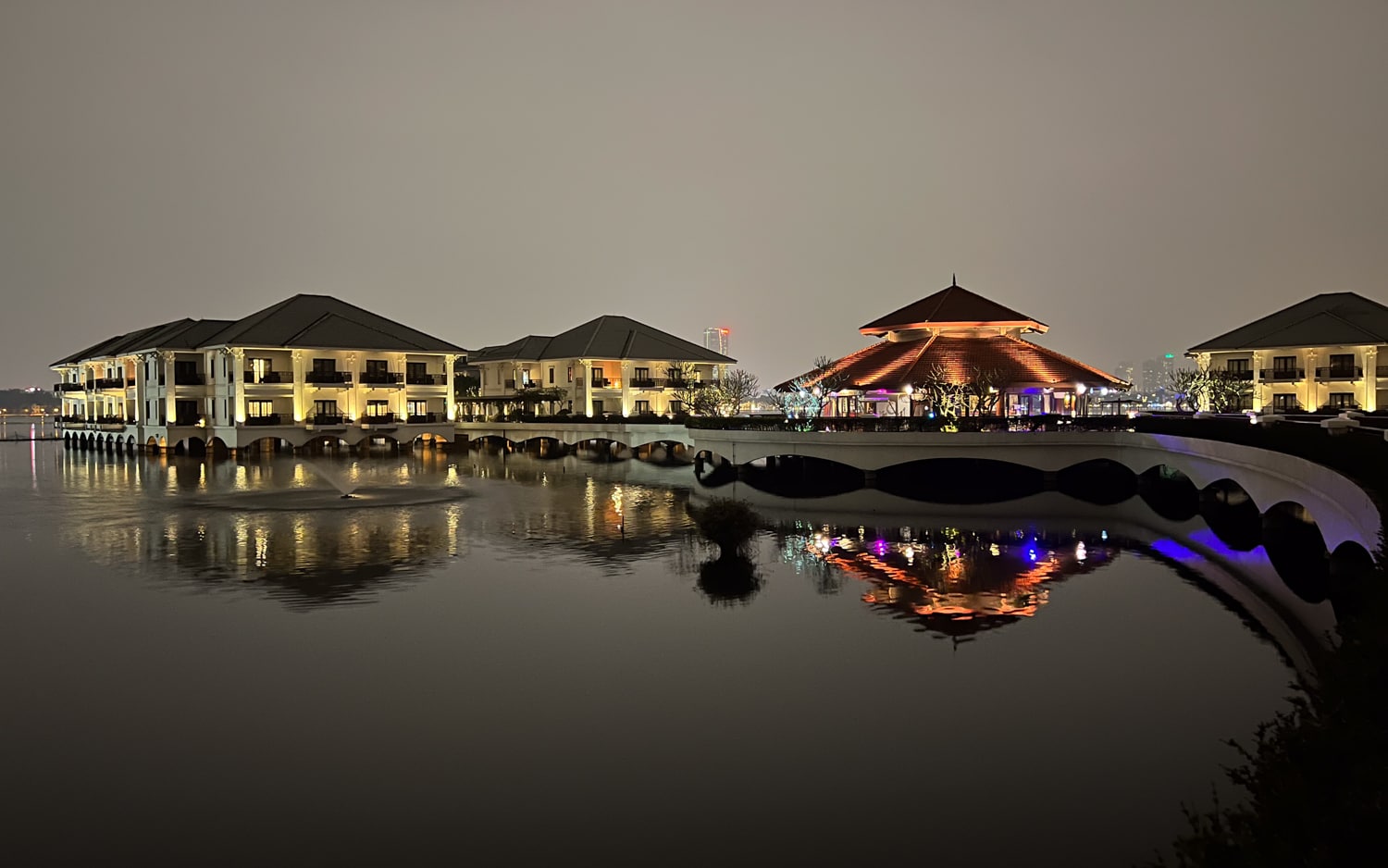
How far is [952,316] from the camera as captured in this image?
228ft

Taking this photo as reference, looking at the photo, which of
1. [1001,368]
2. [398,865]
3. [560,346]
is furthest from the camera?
[560,346]

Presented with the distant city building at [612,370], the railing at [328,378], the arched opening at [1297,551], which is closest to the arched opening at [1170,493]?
the arched opening at [1297,551]

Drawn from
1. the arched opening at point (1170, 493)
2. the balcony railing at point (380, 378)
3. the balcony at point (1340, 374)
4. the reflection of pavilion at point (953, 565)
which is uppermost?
the balcony railing at point (380, 378)

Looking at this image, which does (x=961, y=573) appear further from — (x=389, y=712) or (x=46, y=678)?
(x=46, y=678)

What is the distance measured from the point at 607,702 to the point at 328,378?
68.3 m

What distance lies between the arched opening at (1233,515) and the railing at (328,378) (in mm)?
62615

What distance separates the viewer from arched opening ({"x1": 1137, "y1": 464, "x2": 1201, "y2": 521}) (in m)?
44.2

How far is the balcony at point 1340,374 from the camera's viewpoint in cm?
7438

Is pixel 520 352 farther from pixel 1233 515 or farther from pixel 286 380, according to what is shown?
pixel 1233 515

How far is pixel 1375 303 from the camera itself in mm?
82438

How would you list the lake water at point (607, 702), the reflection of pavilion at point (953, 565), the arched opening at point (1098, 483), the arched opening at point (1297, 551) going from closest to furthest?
the lake water at point (607, 702) < the reflection of pavilion at point (953, 565) < the arched opening at point (1297, 551) < the arched opening at point (1098, 483)

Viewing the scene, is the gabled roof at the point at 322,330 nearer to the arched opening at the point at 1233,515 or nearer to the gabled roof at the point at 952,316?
the gabled roof at the point at 952,316

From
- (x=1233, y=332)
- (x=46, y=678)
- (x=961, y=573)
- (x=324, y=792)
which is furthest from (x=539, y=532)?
(x=1233, y=332)

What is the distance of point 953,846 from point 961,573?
60.2 feet
